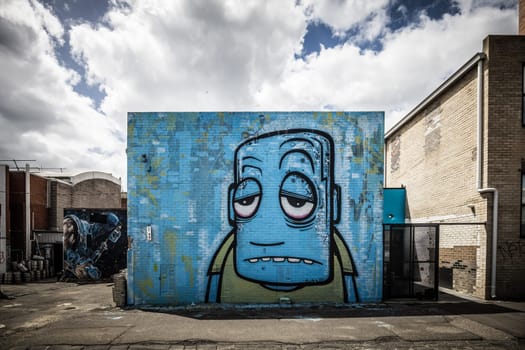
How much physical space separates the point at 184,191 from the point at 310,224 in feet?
12.9

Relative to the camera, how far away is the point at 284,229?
26.9 ft

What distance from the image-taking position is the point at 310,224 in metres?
8.22

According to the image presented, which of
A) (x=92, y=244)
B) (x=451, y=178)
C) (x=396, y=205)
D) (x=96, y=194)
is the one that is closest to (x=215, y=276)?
(x=92, y=244)

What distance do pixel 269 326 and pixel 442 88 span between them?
10524 millimetres

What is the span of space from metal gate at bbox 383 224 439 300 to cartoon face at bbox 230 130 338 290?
7.82 feet

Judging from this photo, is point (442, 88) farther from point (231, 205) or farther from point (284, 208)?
point (231, 205)

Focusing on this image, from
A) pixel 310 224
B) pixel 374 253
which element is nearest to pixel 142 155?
pixel 310 224

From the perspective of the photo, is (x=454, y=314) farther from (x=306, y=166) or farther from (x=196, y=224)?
(x=196, y=224)

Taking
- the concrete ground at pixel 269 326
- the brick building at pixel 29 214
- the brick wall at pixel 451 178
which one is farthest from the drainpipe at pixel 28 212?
the brick wall at pixel 451 178

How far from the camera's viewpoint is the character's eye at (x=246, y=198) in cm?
822

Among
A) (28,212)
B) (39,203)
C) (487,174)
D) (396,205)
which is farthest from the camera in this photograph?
(39,203)

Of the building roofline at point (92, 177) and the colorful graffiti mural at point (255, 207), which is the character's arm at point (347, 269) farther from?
the building roofline at point (92, 177)

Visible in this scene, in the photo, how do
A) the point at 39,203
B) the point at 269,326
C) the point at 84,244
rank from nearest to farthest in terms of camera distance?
the point at 269,326 < the point at 84,244 < the point at 39,203

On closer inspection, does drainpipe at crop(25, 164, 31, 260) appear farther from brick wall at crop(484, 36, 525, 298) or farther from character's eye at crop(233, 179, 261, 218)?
brick wall at crop(484, 36, 525, 298)
